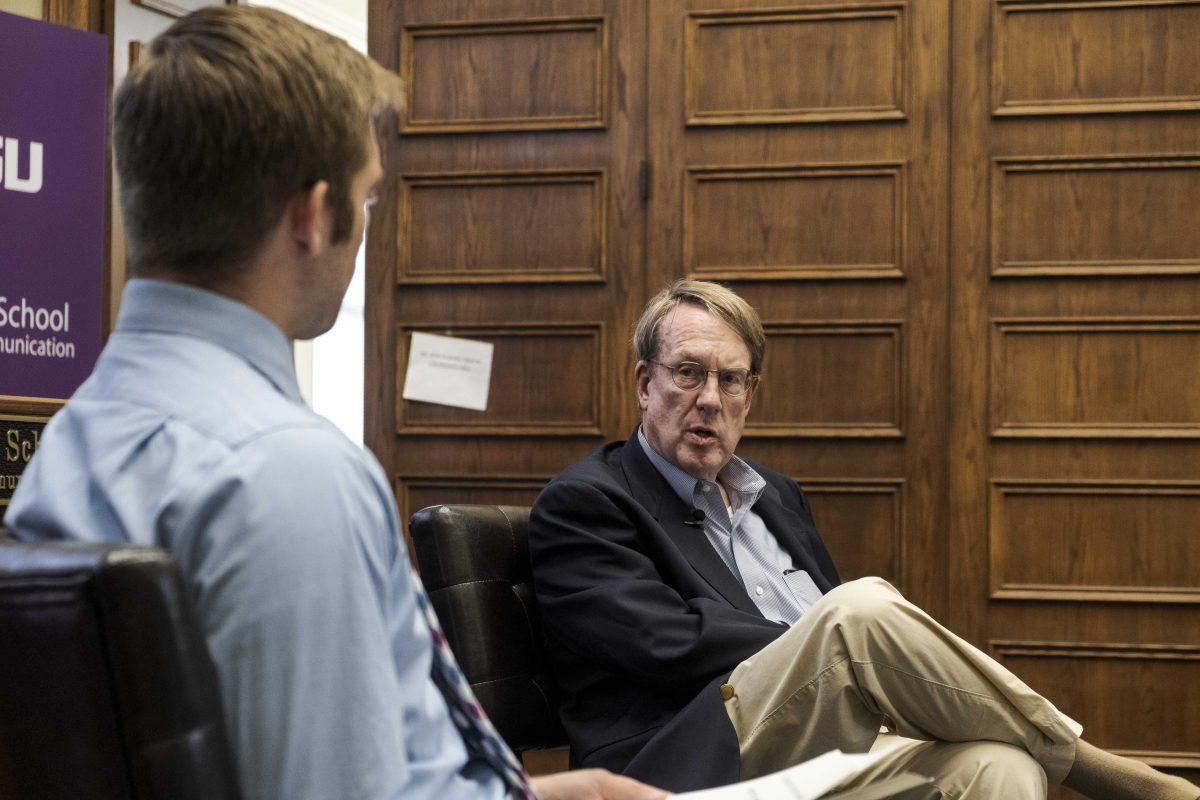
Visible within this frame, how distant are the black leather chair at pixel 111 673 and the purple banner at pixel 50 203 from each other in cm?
248

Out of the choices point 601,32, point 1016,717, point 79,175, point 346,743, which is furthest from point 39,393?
point 346,743

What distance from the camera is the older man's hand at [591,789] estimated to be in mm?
1283

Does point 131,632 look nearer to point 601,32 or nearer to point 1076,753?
point 1076,753

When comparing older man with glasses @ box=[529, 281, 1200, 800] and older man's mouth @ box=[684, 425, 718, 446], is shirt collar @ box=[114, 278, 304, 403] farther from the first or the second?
older man's mouth @ box=[684, 425, 718, 446]

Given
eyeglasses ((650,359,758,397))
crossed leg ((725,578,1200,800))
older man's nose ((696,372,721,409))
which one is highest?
eyeglasses ((650,359,758,397))

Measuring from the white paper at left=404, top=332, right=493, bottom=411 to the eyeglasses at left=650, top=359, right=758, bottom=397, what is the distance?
4.81 feet

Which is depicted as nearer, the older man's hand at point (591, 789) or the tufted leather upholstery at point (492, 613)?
the older man's hand at point (591, 789)

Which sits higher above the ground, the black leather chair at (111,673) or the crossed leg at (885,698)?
the black leather chair at (111,673)

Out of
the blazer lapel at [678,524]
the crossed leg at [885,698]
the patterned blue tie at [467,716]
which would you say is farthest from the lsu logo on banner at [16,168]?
the patterned blue tie at [467,716]

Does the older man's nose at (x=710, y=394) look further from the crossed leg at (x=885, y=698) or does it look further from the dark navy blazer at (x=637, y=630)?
the crossed leg at (x=885, y=698)

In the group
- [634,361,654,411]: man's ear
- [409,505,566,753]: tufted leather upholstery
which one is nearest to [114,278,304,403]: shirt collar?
[409,505,566,753]: tufted leather upholstery

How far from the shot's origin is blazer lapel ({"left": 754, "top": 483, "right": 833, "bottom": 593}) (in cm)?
265

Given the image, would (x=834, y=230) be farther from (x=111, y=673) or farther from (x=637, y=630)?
(x=111, y=673)

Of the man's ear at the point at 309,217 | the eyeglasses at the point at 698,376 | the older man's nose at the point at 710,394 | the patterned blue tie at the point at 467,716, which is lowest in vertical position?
the patterned blue tie at the point at 467,716
